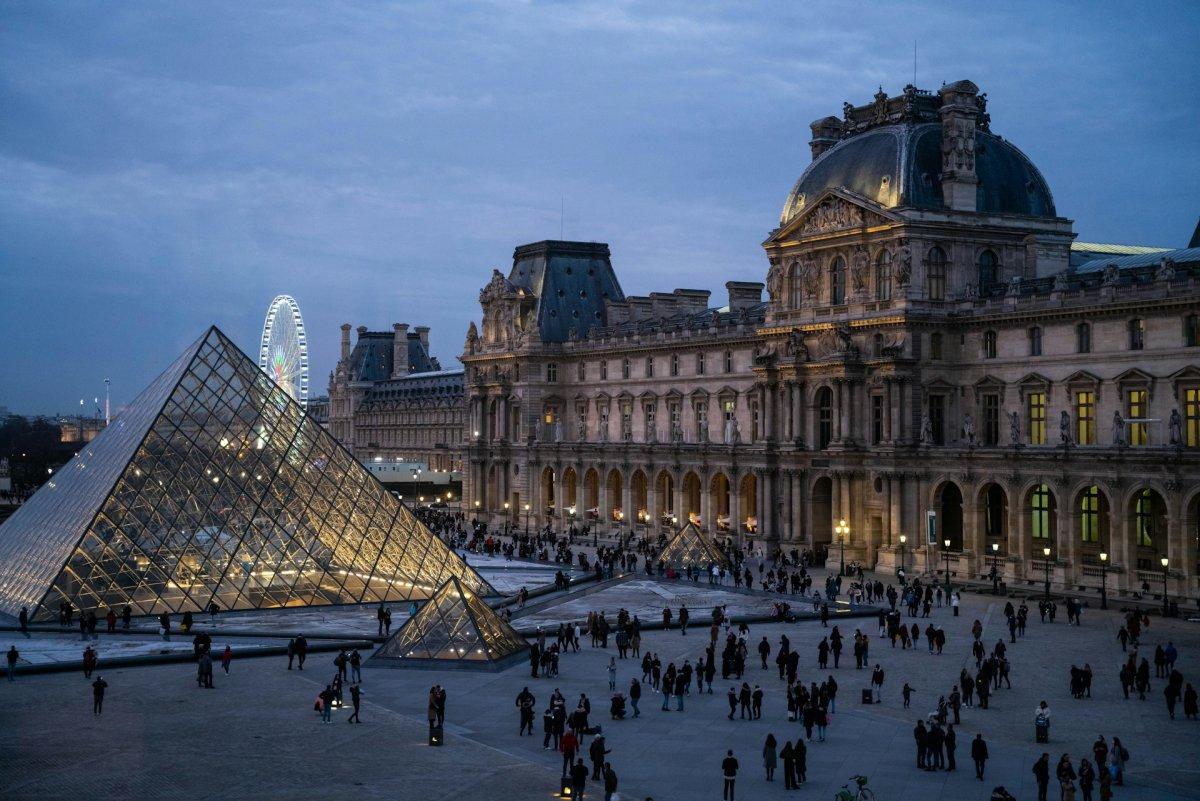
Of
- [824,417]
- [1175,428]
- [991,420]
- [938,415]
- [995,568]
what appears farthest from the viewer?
[824,417]

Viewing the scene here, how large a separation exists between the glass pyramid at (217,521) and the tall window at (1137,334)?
24.4m

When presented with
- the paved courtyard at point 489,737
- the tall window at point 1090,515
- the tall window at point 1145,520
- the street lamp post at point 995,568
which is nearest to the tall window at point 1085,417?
the tall window at point 1090,515

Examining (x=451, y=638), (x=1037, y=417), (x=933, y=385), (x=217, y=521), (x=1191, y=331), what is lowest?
(x=451, y=638)

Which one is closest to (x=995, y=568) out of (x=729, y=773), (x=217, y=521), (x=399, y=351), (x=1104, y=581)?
(x=1104, y=581)

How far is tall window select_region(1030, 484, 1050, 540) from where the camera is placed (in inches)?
2223

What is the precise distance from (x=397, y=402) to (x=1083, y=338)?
280ft

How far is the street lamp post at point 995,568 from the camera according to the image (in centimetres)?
5328

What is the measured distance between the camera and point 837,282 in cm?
6606

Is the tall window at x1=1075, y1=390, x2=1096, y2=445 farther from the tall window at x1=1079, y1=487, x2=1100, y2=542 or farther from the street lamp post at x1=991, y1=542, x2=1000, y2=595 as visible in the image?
the street lamp post at x1=991, y1=542, x2=1000, y2=595

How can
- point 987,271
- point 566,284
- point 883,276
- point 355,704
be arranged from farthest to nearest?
point 566,284 < point 987,271 < point 883,276 < point 355,704

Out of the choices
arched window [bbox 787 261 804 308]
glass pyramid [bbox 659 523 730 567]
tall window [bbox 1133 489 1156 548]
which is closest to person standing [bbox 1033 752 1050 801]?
tall window [bbox 1133 489 1156 548]

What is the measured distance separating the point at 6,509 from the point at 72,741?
71.6 meters

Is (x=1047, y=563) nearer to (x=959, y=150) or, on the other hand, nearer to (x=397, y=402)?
(x=959, y=150)

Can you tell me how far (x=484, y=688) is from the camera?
34750mm
